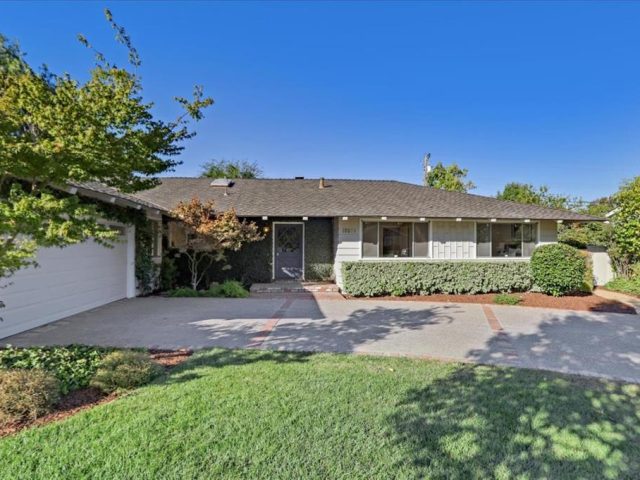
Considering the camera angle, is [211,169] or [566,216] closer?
[566,216]

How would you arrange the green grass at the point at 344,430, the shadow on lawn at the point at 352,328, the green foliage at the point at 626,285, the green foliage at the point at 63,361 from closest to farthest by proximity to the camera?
the green grass at the point at 344,430 < the green foliage at the point at 63,361 < the shadow on lawn at the point at 352,328 < the green foliage at the point at 626,285

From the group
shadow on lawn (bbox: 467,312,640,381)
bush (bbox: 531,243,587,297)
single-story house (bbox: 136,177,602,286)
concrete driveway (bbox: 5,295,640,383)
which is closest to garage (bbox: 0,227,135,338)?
concrete driveway (bbox: 5,295,640,383)

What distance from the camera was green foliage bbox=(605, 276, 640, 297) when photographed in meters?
11.5

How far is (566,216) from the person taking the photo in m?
11.9

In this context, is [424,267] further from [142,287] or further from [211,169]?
[211,169]

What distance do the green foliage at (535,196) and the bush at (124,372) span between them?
27319 mm

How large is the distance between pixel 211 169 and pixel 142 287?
24848 mm

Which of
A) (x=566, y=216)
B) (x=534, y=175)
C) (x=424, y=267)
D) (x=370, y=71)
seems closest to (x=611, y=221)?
(x=566, y=216)

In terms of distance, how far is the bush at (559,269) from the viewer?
10.4 metres

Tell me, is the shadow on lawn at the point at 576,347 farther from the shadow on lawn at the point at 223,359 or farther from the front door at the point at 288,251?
the front door at the point at 288,251

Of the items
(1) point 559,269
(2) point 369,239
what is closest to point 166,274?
(2) point 369,239

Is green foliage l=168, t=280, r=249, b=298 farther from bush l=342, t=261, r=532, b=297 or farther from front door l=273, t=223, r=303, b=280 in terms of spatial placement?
bush l=342, t=261, r=532, b=297

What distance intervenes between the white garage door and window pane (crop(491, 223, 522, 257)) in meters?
11.8

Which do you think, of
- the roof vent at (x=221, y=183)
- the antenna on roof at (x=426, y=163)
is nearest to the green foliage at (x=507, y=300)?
the roof vent at (x=221, y=183)
